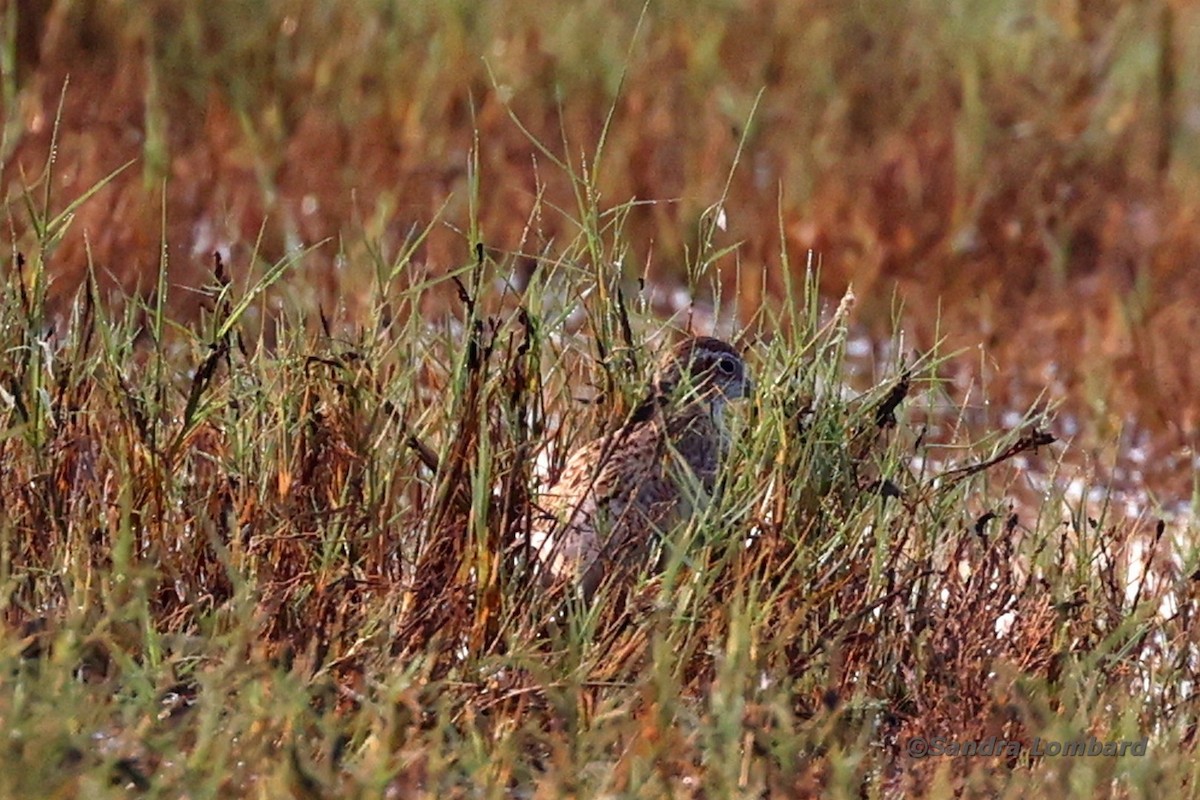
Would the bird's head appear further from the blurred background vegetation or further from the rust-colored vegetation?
the blurred background vegetation

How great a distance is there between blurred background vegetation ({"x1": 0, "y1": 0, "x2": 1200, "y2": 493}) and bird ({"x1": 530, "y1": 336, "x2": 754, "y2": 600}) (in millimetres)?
2026

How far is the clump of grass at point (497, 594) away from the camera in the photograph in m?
3.12

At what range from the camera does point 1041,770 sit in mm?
3328

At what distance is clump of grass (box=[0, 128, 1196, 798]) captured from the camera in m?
3.12

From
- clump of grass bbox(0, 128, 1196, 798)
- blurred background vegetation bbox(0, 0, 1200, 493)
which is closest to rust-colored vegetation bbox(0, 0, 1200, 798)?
clump of grass bbox(0, 128, 1196, 798)

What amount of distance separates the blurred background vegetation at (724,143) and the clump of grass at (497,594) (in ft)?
7.58

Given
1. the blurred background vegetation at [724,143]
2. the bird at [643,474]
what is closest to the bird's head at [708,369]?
the bird at [643,474]

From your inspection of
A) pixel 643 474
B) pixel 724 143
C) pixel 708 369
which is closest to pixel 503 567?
pixel 643 474

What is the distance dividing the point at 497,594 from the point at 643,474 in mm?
494

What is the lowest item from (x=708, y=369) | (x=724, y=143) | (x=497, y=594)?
(x=497, y=594)

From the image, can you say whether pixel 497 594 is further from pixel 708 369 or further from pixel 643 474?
pixel 708 369

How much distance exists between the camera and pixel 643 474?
155 inches

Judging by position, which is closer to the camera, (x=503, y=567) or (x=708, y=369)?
(x=503, y=567)

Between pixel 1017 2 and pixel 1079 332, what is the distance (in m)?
1.66
